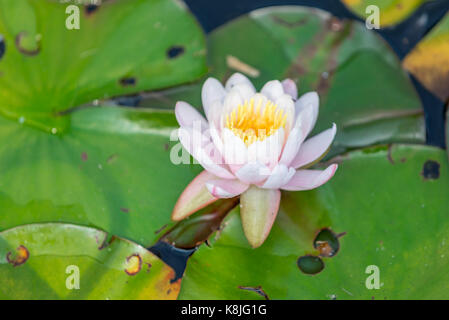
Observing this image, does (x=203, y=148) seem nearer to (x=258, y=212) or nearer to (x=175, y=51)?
(x=258, y=212)

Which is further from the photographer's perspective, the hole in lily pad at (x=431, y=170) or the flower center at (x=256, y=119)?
the hole in lily pad at (x=431, y=170)

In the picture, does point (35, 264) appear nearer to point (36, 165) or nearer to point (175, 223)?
point (36, 165)

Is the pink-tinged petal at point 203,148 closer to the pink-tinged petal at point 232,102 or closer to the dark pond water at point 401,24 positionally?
the pink-tinged petal at point 232,102

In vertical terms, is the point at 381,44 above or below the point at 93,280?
above

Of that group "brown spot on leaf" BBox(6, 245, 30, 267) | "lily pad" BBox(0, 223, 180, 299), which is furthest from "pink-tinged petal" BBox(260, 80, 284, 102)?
"brown spot on leaf" BBox(6, 245, 30, 267)

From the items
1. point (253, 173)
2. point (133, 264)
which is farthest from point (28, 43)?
point (253, 173)

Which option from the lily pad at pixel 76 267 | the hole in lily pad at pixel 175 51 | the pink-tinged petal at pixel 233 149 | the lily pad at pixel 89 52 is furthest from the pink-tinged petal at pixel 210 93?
the lily pad at pixel 76 267
